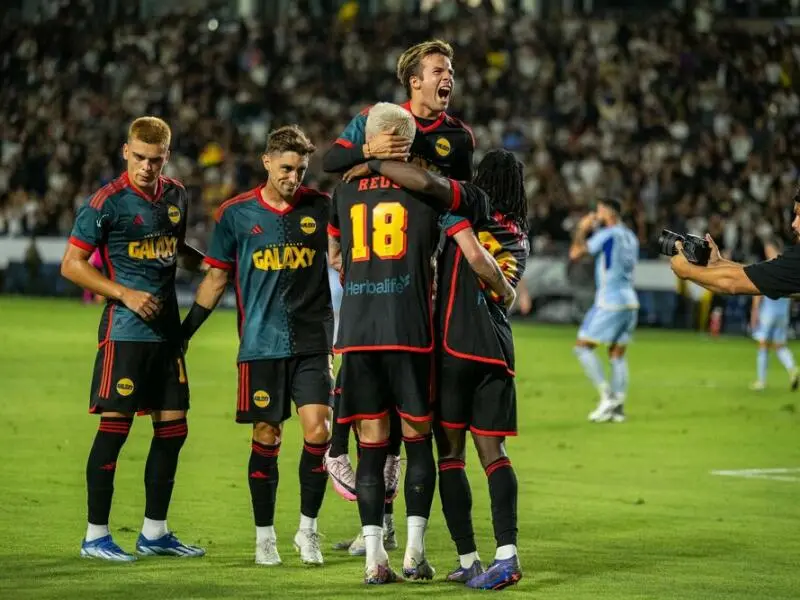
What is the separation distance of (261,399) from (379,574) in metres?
1.23

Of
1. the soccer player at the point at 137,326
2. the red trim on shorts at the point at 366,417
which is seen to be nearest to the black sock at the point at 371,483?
the red trim on shorts at the point at 366,417

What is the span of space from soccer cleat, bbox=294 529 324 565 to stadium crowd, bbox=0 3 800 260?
73.6 ft

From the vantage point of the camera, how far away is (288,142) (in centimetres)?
870

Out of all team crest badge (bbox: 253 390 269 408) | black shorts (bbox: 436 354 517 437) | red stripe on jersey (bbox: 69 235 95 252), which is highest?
red stripe on jersey (bbox: 69 235 95 252)

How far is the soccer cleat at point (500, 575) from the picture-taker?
7.92 metres

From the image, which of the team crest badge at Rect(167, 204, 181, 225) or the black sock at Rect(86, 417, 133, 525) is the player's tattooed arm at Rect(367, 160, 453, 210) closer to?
the team crest badge at Rect(167, 204, 181, 225)

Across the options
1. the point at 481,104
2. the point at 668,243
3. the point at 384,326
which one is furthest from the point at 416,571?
the point at 481,104

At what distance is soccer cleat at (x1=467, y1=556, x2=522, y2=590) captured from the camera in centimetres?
792

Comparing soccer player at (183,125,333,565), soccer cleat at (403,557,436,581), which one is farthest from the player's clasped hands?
soccer cleat at (403,557,436,581)

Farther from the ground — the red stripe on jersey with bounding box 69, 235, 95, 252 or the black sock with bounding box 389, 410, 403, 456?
the red stripe on jersey with bounding box 69, 235, 95, 252

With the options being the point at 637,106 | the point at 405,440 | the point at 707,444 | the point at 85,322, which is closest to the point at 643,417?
the point at 707,444

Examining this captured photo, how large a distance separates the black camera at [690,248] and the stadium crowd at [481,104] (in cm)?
2254

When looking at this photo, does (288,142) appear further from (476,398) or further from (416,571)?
(416,571)

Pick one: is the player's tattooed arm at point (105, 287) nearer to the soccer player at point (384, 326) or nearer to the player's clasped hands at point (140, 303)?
the player's clasped hands at point (140, 303)
